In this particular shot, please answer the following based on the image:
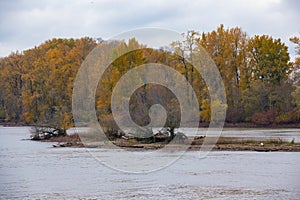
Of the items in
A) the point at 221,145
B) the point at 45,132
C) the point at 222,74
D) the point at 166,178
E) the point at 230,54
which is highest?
the point at 230,54

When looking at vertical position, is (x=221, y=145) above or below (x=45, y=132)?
below

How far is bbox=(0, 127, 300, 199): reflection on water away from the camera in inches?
971

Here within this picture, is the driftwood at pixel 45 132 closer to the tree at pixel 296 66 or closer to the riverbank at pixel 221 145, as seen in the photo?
the riverbank at pixel 221 145

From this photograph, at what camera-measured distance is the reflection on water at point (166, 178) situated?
24656 millimetres

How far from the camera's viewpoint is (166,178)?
2914 centimetres

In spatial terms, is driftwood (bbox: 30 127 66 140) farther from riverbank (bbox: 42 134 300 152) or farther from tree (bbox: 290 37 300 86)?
tree (bbox: 290 37 300 86)

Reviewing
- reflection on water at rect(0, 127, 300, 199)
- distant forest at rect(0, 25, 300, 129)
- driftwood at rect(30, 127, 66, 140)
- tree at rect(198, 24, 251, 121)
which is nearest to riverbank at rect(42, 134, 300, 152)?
reflection on water at rect(0, 127, 300, 199)

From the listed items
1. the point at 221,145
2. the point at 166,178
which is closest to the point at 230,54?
the point at 221,145

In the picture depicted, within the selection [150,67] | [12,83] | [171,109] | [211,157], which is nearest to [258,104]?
[150,67]

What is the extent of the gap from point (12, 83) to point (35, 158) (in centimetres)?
6345

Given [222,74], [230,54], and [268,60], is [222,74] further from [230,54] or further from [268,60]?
[268,60]

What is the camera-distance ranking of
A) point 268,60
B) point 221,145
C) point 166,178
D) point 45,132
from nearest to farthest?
point 166,178 < point 221,145 < point 45,132 < point 268,60

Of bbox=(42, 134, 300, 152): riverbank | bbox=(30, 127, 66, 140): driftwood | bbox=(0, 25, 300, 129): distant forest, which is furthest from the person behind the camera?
bbox=(0, 25, 300, 129): distant forest

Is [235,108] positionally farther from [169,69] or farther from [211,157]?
[211,157]
